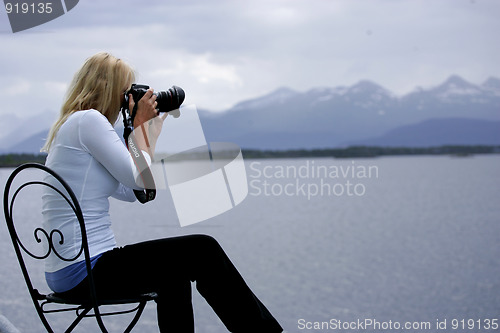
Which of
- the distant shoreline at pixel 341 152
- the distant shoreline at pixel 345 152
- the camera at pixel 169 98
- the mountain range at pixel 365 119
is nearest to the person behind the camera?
the camera at pixel 169 98

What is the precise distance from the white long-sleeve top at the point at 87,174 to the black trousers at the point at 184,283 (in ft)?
0.34

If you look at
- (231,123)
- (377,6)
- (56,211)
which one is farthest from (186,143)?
(377,6)

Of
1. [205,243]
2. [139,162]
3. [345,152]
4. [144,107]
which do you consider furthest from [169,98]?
[345,152]

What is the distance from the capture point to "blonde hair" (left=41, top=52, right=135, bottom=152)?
1.65 meters

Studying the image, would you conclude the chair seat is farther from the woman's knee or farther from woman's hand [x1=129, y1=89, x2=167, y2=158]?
woman's hand [x1=129, y1=89, x2=167, y2=158]

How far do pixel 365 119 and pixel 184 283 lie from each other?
9353 cm

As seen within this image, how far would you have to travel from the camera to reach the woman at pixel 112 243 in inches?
62.8

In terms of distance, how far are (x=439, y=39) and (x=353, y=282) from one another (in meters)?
81.7

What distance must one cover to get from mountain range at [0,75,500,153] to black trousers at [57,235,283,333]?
6635 centimetres

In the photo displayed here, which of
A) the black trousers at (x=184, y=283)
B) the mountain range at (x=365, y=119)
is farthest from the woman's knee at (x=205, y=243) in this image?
the mountain range at (x=365, y=119)

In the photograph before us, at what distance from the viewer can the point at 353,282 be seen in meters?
19.5

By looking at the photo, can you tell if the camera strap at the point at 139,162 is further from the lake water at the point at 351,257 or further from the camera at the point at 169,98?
the lake water at the point at 351,257

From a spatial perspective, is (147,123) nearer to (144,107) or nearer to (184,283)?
(144,107)

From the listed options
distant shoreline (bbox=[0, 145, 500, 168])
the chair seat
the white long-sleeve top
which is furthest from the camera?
distant shoreline (bbox=[0, 145, 500, 168])
